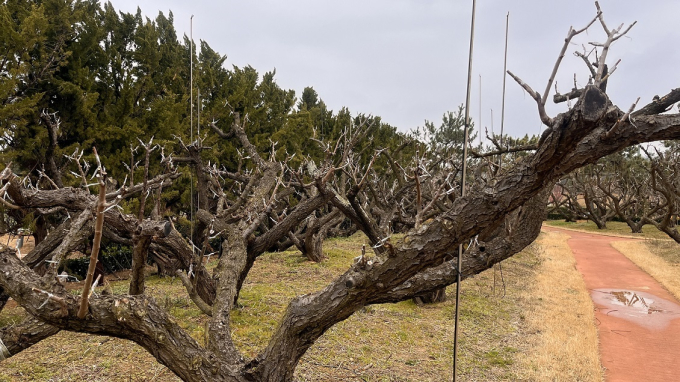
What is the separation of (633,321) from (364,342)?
580 centimetres

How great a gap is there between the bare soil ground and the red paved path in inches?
23.3

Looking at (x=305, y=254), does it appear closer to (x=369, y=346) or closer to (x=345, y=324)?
(x=345, y=324)

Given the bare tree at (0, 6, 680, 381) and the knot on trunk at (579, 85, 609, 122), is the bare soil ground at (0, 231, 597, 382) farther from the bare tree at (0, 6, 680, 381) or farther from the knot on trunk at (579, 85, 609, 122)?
the knot on trunk at (579, 85, 609, 122)

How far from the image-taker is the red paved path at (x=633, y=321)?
5848 millimetres

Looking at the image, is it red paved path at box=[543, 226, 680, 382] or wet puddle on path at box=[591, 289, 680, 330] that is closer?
red paved path at box=[543, 226, 680, 382]

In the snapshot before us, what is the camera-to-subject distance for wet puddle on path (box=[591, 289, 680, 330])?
8.12 m

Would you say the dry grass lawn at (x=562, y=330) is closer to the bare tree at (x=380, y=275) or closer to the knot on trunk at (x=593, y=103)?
the bare tree at (x=380, y=275)

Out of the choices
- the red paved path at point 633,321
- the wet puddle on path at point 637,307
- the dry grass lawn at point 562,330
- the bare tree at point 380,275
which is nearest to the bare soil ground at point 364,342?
the dry grass lawn at point 562,330

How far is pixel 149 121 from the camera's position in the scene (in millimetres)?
10438

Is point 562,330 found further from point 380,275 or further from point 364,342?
point 380,275

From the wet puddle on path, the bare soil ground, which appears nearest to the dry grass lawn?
the bare soil ground

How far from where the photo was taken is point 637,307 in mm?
9039

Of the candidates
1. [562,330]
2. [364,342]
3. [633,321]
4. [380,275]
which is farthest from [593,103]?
[633,321]

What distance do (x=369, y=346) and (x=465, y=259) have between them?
6.58ft
